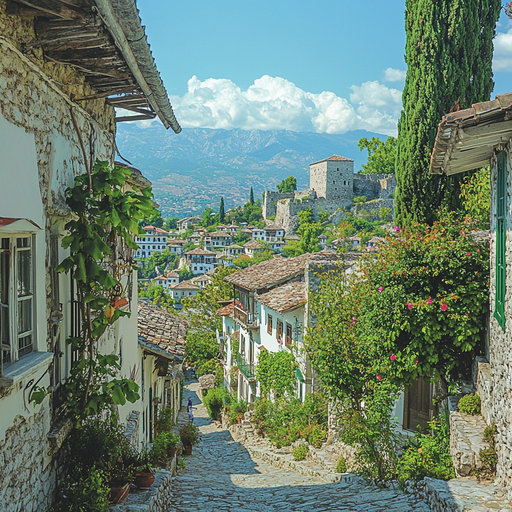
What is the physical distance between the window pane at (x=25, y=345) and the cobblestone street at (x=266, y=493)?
15.4 ft

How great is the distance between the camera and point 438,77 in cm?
1423

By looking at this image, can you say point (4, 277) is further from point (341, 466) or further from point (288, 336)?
point (288, 336)

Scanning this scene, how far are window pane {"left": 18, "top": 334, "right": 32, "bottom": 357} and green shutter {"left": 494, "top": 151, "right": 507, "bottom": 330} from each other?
5.54 meters

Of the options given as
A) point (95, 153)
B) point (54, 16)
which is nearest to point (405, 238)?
point (95, 153)

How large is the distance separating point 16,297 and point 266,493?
7773 millimetres

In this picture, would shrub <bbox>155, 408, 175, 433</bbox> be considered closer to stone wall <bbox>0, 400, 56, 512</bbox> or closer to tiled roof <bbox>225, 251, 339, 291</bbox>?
tiled roof <bbox>225, 251, 339, 291</bbox>

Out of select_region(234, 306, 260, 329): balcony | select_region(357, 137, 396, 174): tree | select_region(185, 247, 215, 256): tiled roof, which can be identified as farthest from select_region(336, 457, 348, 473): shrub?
select_region(185, 247, 215, 256): tiled roof

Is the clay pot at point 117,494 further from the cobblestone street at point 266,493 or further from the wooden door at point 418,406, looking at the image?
the wooden door at point 418,406

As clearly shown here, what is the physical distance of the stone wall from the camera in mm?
3605

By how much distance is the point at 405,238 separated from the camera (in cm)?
992

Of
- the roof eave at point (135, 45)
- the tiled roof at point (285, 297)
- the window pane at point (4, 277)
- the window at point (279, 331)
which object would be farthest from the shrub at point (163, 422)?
the window pane at point (4, 277)

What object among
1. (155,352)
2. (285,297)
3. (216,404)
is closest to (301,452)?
(155,352)

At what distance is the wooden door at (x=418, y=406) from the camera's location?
39.9 feet

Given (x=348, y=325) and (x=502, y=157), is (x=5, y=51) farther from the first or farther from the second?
(x=348, y=325)
